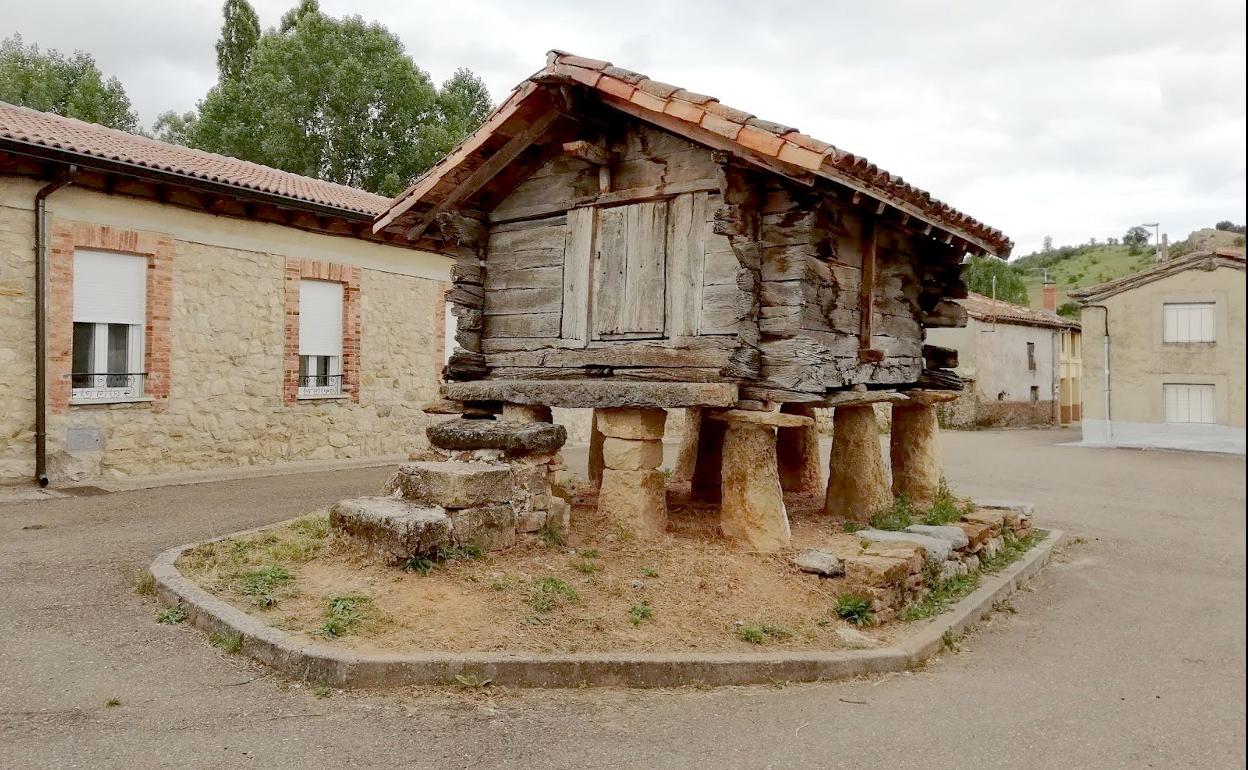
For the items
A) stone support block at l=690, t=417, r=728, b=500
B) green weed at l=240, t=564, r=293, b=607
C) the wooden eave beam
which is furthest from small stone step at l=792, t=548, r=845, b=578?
the wooden eave beam

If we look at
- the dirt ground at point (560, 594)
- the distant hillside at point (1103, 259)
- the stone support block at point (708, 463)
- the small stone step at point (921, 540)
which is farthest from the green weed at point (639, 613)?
the stone support block at point (708, 463)

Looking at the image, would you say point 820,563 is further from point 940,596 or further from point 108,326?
point 108,326

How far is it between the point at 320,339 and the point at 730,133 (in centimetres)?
954

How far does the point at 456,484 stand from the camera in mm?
5695

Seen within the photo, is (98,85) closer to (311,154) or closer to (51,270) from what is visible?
(311,154)

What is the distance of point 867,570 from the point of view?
580cm

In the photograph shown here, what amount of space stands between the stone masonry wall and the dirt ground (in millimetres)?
5052

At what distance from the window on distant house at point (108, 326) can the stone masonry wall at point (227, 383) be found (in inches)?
13.6

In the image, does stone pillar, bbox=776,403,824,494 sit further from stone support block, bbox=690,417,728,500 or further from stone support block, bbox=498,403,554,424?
stone support block, bbox=498,403,554,424

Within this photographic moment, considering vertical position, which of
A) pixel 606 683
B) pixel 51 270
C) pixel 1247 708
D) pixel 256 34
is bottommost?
pixel 606 683

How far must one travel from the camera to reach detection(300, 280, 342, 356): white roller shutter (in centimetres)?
1324

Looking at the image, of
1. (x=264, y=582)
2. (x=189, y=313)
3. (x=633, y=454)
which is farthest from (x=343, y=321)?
(x=264, y=582)

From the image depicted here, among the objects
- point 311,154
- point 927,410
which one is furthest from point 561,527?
point 311,154

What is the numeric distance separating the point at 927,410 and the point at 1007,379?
1471 centimetres
